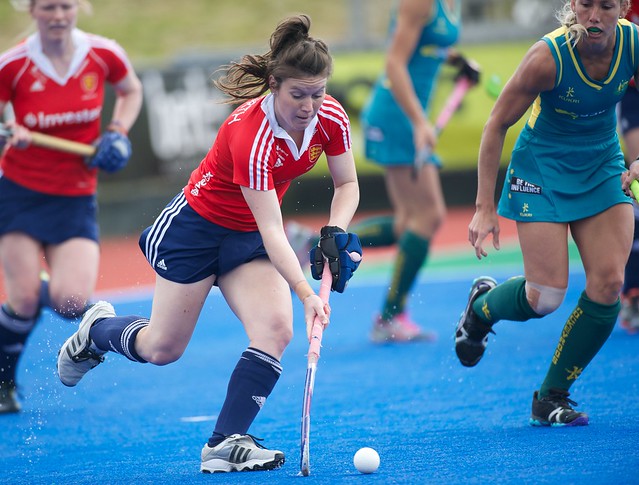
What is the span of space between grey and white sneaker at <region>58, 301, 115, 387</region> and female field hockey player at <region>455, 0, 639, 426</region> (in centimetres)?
161

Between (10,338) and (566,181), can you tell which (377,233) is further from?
(566,181)

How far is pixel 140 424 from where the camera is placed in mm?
5031

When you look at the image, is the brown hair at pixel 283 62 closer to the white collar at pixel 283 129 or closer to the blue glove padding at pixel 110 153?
the white collar at pixel 283 129

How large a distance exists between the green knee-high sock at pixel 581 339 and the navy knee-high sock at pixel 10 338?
2.57 m

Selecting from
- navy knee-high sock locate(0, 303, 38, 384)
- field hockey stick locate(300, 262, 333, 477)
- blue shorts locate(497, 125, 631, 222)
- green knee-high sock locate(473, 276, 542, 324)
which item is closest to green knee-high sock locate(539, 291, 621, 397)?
green knee-high sock locate(473, 276, 542, 324)

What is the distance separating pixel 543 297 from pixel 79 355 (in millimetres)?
1895

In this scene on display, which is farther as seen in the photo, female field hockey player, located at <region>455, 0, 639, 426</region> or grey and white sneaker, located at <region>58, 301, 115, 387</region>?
grey and white sneaker, located at <region>58, 301, 115, 387</region>

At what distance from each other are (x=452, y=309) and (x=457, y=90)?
1.59 meters

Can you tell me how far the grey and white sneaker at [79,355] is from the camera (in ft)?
14.9

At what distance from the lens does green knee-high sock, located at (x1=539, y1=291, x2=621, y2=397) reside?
4246 millimetres

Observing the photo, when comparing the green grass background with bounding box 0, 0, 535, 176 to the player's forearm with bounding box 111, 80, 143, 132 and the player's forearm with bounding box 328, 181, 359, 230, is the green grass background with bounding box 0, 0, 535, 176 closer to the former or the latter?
the player's forearm with bounding box 111, 80, 143, 132

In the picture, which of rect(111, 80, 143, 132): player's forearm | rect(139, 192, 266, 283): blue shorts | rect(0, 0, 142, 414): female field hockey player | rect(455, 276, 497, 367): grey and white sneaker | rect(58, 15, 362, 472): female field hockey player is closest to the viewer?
rect(58, 15, 362, 472): female field hockey player

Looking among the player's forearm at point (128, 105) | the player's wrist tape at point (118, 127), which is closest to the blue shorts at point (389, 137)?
the player's forearm at point (128, 105)

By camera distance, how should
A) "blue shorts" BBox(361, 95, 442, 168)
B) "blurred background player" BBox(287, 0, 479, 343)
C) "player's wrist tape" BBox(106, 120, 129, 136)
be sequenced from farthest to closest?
"blue shorts" BBox(361, 95, 442, 168)
"blurred background player" BBox(287, 0, 479, 343)
"player's wrist tape" BBox(106, 120, 129, 136)
